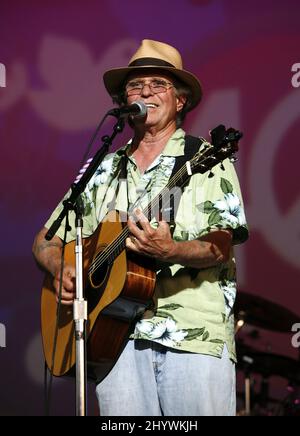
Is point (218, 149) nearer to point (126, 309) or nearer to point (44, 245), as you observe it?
point (126, 309)

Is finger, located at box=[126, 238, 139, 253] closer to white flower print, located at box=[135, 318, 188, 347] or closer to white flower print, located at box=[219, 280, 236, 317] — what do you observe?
white flower print, located at box=[135, 318, 188, 347]

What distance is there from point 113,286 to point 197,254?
0.38m

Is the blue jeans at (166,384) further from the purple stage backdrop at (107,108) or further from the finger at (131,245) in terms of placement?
the purple stage backdrop at (107,108)

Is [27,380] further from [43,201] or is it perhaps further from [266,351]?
[266,351]

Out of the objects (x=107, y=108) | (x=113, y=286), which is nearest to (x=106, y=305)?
(x=113, y=286)

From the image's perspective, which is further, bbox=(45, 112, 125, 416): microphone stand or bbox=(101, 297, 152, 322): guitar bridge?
bbox=(101, 297, 152, 322): guitar bridge

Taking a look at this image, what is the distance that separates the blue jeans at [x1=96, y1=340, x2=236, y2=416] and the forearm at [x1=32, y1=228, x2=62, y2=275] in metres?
0.55

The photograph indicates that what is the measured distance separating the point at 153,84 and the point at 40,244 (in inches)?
33.9

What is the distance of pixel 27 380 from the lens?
5969 mm

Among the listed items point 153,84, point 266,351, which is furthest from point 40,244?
point 266,351

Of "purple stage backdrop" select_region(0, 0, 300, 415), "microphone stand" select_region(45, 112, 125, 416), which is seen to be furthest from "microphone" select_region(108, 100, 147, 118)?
"purple stage backdrop" select_region(0, 0, 300, 415)

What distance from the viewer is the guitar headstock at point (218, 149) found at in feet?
12.2

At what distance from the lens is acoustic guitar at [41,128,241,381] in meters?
3.81
